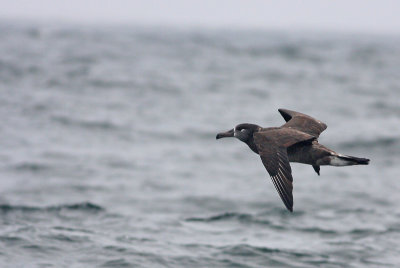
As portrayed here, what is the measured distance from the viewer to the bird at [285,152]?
9672 millimetres

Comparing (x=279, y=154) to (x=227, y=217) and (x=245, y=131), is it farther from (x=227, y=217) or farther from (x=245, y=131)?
(x=227, y=217)

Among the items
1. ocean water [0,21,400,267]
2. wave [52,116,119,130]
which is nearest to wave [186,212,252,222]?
ocean water [0,21,400,267]

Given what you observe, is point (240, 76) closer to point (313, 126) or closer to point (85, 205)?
point (85, 205)

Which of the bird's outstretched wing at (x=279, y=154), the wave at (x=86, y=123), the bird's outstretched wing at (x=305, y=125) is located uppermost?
the wave at (x=86, y=123)

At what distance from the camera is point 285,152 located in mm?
9891

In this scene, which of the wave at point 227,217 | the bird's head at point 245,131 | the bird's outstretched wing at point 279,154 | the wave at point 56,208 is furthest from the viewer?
the wave at point 227,217

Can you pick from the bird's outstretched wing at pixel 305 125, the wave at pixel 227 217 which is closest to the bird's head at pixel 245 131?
the bird's outstretched wing at pixel 305 125

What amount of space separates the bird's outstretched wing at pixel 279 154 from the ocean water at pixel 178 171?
3.40m

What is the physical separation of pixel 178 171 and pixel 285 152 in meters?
11.3

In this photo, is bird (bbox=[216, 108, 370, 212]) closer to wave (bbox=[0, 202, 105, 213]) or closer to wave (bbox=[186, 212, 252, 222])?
wave (bbox=[186, 212, 252, 222])

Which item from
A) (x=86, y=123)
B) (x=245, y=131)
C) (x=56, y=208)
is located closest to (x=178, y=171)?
(x=56, y=208)

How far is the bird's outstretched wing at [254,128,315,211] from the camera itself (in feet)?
31.6

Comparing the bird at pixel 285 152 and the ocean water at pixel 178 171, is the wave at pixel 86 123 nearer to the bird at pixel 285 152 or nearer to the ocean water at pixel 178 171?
the ocean water at pixel 178 171

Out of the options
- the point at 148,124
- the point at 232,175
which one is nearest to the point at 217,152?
the point at 232,175
